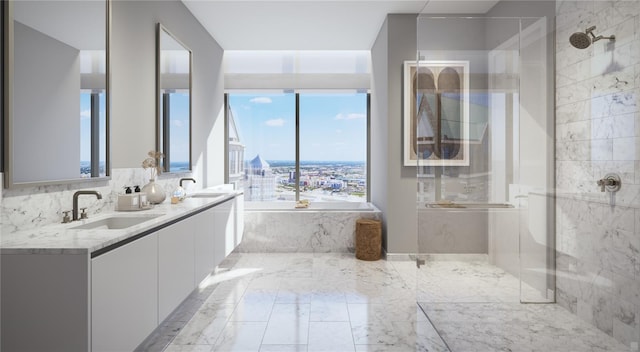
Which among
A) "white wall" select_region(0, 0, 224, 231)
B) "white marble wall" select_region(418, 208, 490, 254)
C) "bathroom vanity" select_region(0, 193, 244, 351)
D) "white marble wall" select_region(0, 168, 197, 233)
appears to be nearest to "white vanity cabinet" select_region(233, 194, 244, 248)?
"white wall" select_region(0, 0, 224, 231)

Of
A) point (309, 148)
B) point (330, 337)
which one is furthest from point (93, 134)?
point (309, 148)

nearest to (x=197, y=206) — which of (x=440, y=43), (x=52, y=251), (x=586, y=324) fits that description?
(x=52, y=251)

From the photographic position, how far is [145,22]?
282 centimetres

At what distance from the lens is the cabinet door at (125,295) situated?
1.40 m

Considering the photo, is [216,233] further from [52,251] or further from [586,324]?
[586,324]

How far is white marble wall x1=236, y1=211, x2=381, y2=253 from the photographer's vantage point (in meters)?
4.29

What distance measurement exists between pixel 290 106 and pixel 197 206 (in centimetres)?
312

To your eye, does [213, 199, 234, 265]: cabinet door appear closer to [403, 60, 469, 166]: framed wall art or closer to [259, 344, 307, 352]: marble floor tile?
[259, 344, 307, 352]: marble floor tile

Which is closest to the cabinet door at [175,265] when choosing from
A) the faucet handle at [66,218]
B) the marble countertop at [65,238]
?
the marble countertop at [65,238]

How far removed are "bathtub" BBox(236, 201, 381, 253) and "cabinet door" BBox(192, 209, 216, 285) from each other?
135cm

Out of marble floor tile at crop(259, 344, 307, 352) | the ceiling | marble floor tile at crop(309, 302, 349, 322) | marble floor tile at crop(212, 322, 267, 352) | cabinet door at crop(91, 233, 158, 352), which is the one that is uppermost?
the ceiling

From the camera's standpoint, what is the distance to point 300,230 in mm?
4328

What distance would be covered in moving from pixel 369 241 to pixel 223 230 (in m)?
1.66

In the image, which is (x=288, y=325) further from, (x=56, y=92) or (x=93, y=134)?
(x=56, y=92)
